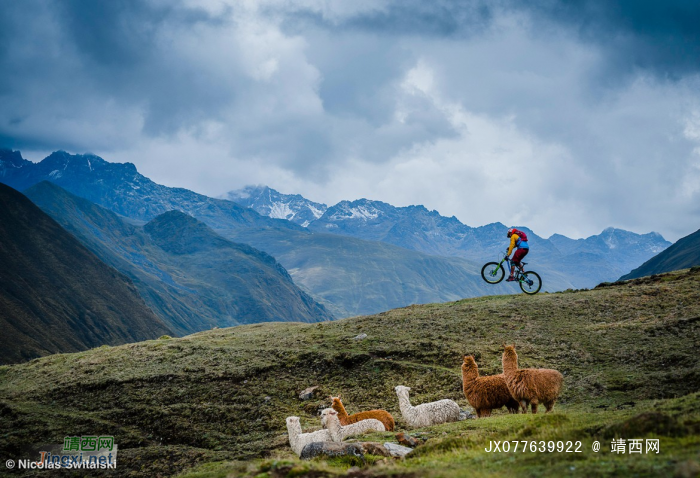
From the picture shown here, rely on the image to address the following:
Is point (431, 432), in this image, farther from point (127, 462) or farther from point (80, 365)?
point (80, 365)

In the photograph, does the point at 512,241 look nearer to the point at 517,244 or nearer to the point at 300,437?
the point at 517,244

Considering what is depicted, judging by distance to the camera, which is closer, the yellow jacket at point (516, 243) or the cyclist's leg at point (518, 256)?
the yellow jacket at point (516, 243)

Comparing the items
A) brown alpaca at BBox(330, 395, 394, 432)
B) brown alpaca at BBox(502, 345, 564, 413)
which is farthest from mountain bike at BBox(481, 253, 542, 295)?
brown alpaca at BBox(330, 395, 394, 432)

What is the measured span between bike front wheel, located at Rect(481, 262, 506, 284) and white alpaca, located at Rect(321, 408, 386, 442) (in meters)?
14.2

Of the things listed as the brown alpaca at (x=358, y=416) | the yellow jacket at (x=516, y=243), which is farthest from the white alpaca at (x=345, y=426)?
the yellow jacket at (x=516, y=243)

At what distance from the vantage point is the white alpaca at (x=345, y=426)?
18.3 m

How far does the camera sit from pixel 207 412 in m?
25.8

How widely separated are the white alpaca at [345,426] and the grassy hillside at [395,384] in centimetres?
195

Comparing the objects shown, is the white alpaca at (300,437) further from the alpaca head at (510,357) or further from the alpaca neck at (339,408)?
the alpaca head at (510,357)

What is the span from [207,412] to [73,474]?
717 centimetres

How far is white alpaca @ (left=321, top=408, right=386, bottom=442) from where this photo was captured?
18.3m

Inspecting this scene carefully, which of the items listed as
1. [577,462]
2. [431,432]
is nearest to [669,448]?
[577,462]

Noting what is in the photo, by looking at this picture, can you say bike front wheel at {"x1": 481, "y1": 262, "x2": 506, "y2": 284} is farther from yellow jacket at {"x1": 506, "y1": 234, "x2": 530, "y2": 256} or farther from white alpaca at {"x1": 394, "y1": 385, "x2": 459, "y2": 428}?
white alpaca at {"x1": 394, "y1": 385, "x2": 459, "y2": 428}

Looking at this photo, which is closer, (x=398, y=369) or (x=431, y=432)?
(x=431, y=432)
